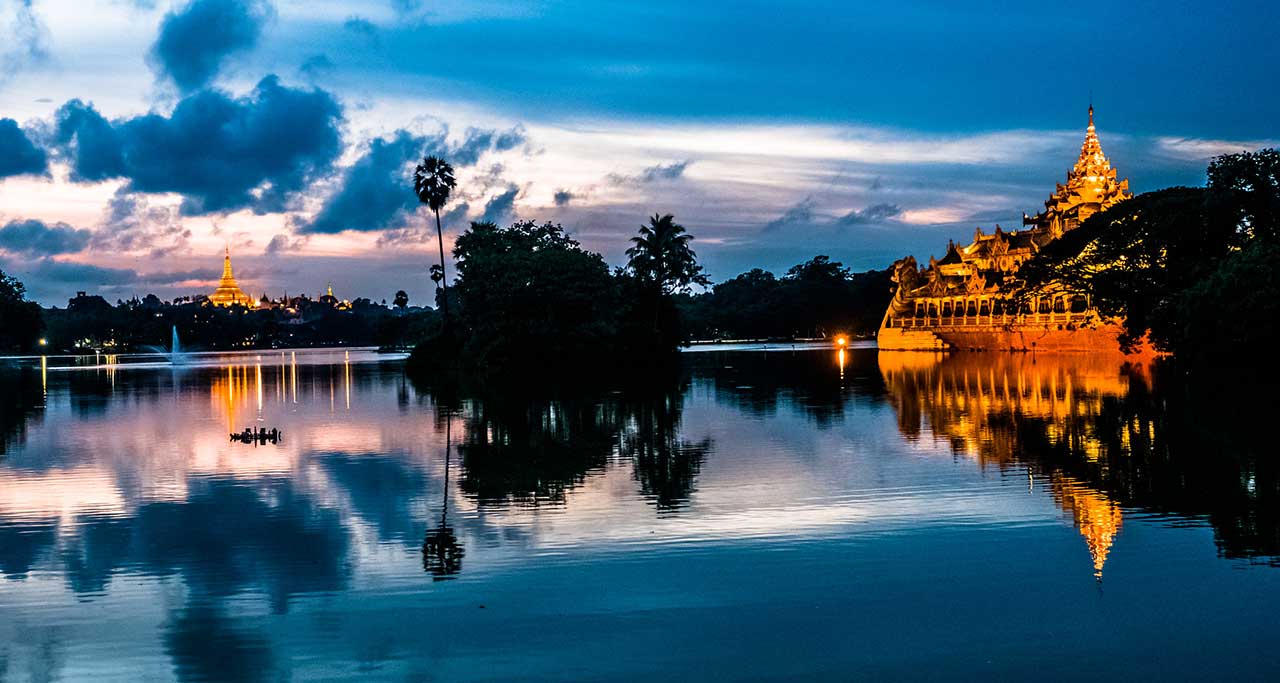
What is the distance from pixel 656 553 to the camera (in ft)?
46.5

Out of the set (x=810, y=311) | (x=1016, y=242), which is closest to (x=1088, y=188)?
(x=1016, y=242)

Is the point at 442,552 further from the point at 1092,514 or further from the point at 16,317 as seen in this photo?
the point at 16,317

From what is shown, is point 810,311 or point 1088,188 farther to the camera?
point 810,311

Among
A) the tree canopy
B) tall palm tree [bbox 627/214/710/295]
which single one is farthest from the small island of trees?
the tree canopy

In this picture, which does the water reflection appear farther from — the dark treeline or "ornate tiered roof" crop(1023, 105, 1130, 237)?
the dark treeline

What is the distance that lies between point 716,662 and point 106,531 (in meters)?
10.3

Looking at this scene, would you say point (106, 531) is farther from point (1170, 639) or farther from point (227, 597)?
point (1170, 639)

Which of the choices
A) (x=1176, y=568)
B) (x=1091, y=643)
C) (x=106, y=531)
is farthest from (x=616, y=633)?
(x=106, y=531)

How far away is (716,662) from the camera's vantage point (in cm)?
998

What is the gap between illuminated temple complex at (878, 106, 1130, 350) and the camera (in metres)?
86.9

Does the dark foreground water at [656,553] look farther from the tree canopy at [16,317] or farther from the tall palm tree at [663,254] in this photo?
the tree canopy at [16,317]

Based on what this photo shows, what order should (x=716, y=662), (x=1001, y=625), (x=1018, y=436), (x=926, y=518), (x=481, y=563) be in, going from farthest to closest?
(x=1018, y=436), (x=926, y=518), (x=481, y=563), (x=1001, y=625), (x=716, y=662)

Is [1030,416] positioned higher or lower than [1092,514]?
higher

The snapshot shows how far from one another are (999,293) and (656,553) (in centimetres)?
8581
